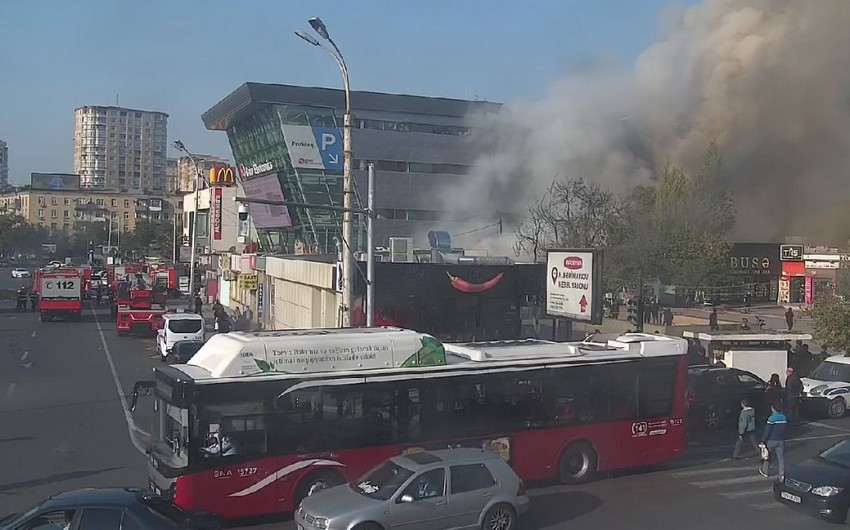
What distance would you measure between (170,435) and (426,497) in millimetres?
3423

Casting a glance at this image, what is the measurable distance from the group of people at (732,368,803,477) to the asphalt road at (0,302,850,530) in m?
0.33

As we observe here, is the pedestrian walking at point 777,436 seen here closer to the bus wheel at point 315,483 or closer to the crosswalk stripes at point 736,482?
the crosswalk stripes at point 736,482

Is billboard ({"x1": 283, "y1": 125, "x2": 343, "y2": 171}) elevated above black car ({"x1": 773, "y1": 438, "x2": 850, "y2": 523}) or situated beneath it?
elevated above

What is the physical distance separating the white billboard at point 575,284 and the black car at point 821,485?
941cm

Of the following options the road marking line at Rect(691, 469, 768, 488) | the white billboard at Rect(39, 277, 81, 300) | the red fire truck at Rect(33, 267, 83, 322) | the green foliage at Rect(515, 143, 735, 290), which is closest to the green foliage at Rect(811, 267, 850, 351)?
the road marking line at Rect(691, 469, 768, 488)

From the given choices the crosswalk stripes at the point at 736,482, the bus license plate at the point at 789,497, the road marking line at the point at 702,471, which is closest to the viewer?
the bus license plate at the point at 789,497

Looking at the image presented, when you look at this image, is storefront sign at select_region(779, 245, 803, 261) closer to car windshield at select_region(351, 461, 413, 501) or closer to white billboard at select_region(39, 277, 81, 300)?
white billboard at select_region(39, 277, 81, 300)

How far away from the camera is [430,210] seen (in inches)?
2392

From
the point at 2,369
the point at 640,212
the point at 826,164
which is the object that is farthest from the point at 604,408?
the point at 826,164

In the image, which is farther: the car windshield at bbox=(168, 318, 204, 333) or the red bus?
the car windshield at bbox=(168, 318, 204, 333)

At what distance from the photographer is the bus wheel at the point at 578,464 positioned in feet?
42.8

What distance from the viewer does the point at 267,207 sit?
61.1 m

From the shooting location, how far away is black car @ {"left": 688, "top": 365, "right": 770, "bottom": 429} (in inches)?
709

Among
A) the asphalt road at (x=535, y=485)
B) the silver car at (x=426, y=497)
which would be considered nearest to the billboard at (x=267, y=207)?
the asphalt road at (x=535, y=485)
